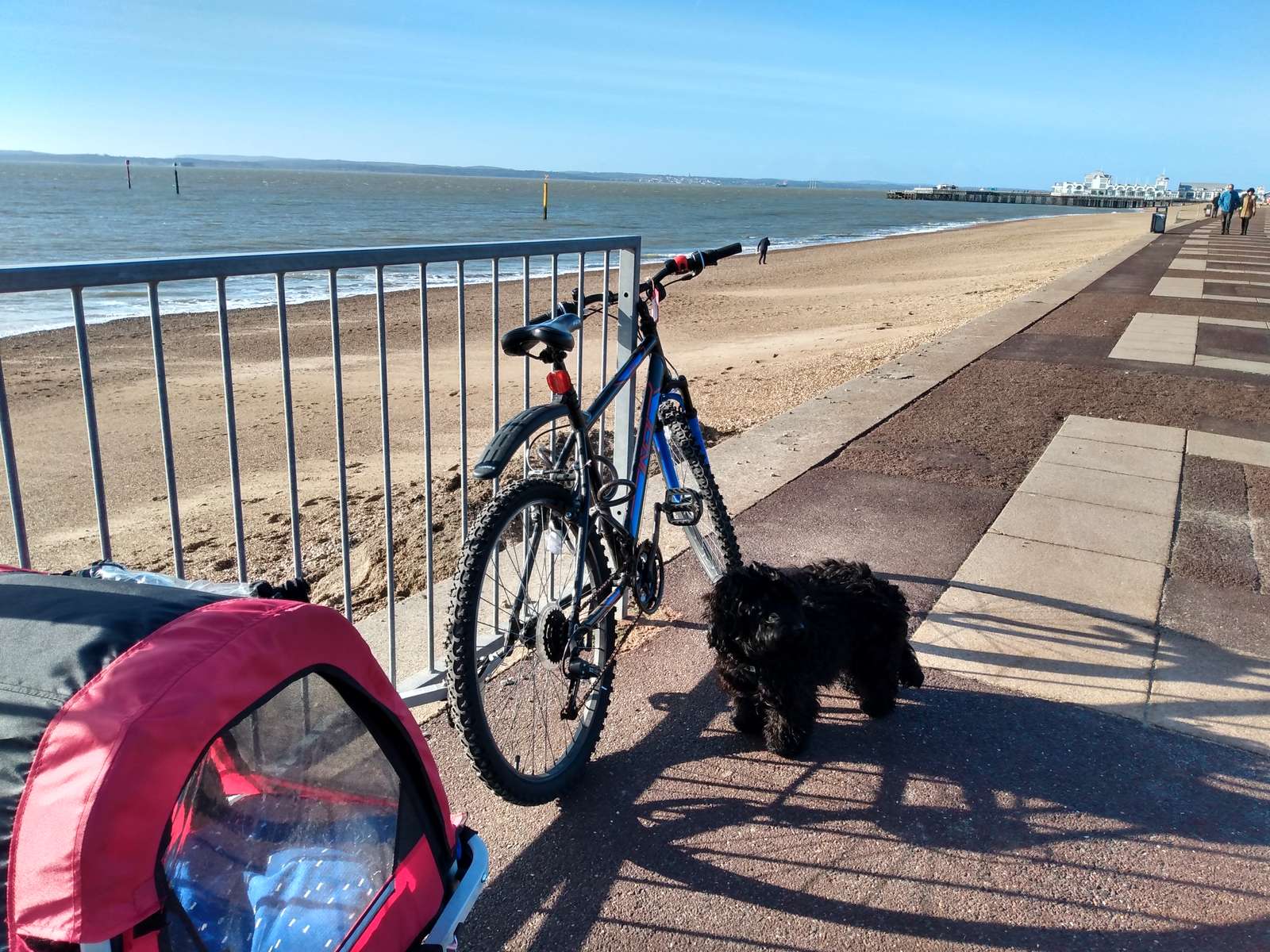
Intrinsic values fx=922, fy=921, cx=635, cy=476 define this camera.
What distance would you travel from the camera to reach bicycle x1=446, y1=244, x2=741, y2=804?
253 centimetres

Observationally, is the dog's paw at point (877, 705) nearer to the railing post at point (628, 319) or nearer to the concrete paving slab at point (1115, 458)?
the railing post at point (628, 319)

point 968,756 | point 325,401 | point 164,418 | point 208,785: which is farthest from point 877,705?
point 325,401

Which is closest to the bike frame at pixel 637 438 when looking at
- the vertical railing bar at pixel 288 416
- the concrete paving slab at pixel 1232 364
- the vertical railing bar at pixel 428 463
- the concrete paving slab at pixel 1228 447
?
the vertical railing bar at pixel 428 463

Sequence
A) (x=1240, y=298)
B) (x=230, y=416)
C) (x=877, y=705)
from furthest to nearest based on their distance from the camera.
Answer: (x=1240, y=298), (x=877, y=705), (x=230, y=416)

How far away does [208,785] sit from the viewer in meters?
1.64

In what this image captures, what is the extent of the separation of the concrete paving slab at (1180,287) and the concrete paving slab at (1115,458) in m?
11.1

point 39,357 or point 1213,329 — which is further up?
point 1213,329

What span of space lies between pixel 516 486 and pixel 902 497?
11.5 feet

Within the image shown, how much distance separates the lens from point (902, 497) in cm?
554

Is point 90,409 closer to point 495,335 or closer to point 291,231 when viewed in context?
point 495,335

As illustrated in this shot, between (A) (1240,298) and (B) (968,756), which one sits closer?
(B) (968,756)

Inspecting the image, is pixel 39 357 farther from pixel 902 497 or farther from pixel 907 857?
pixel 907 857

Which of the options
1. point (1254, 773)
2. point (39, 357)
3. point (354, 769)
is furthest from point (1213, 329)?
point (39, 357)

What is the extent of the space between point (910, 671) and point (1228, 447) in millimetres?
4879
